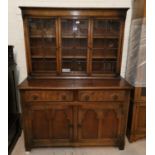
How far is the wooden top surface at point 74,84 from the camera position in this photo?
6.31 feet

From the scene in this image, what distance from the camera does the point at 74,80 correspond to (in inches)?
87.0

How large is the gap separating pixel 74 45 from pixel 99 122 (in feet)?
3.68

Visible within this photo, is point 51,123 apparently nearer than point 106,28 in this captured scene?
Yes

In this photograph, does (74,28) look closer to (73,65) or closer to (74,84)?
(73,65)

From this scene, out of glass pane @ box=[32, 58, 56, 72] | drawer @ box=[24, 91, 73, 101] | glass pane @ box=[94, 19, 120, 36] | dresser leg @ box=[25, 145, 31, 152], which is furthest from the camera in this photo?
glass pane @ box=[32, 58, 56, 72]

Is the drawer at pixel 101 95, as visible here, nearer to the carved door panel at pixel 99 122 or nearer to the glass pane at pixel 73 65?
the carved door panel at pixel 99 122

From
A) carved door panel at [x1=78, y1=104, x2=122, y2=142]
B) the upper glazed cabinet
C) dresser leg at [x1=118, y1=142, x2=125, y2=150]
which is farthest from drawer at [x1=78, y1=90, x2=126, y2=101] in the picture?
dresser leg at [x1=118, y1=142, x2=125, y2=150]

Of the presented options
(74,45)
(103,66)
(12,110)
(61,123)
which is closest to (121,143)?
(61,123)

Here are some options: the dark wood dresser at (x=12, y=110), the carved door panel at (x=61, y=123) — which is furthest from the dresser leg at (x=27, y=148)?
the carved door panel at (x=61, y=123)

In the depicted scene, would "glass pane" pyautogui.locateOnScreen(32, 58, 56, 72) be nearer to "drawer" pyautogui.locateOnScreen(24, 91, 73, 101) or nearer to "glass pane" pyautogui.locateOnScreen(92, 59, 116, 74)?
"drawer" pyautogui.locateOnScreen(24, 91, 73, 101)

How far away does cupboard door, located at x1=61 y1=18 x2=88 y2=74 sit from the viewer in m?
2.19

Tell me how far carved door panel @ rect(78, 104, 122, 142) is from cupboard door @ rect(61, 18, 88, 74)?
1.98 feet
